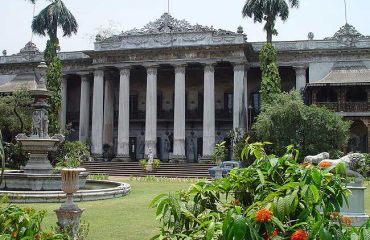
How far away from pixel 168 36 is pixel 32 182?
22.6 meters

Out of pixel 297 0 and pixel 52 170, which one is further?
pixel 297 0

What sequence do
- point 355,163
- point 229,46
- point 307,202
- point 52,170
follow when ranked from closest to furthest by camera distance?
1. point 307,202
2. point 355,163
3. point 52,170
4. point 229,46

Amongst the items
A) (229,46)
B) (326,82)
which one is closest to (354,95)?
(326,82)

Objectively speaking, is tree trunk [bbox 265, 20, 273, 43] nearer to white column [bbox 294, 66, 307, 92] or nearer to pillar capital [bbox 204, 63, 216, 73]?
white column [bbox 294, 66, 307, 92]

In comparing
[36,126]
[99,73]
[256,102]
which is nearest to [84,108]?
[99,73]

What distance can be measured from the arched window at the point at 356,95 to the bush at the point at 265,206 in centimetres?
3163

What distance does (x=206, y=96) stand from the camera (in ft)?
117

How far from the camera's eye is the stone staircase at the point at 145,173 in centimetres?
3200

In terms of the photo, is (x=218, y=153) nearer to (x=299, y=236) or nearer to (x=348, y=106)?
(x=348, y=106)

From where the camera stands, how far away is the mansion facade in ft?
116

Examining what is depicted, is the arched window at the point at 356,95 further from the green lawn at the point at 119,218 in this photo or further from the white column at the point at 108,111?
the green lawn at the point at 119,218

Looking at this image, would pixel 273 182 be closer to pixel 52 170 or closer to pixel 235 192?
pixel 235 192

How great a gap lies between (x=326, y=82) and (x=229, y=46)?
7463mm

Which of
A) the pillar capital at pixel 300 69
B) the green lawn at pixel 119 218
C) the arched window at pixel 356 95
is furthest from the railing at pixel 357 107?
the green lawn at pixel 119 218
